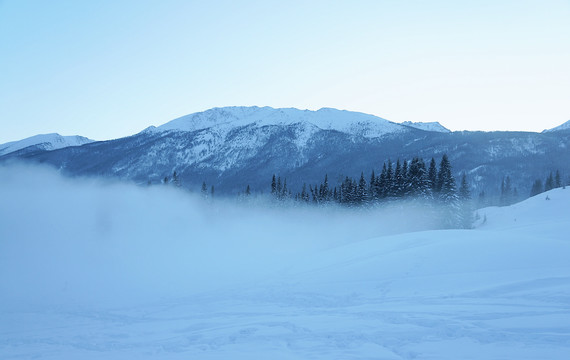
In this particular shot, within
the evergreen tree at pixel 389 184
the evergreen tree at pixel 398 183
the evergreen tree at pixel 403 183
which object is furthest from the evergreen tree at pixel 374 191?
the evergreen tree at pixel 403 183

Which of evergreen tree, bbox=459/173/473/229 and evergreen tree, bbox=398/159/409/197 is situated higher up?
evergreen tree, bbox=398/159/409/197

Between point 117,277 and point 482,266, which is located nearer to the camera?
point 482,266

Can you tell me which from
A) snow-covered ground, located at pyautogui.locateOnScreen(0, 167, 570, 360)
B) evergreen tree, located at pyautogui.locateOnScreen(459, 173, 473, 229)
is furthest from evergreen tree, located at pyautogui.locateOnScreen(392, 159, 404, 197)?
snow-covered ground, located at pyautogui.locateOnScreen(0, 167, 570, 360)

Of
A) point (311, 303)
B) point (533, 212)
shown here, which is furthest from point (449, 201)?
point (311, 303)

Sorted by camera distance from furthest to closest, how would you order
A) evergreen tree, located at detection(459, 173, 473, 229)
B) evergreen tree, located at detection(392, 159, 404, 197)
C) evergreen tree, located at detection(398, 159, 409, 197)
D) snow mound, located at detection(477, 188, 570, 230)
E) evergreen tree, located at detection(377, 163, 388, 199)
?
snow mound, located at detection(477, 188, 570, 230) → evergreen tree, located at detection(377, 163, 388, 199) → evergreen tree, located at detection(392, 159, 404, 197) → evergreen tree, located at detection(398, 159, 409, 197) → evergreen tree, located at detection(459, 173, 473, 229)

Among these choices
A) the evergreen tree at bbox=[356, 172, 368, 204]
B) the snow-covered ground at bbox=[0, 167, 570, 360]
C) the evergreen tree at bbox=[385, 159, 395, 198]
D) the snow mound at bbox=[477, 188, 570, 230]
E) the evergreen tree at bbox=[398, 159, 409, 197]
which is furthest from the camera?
the evergreen tree at bbox=[356, 172, 368, 204]

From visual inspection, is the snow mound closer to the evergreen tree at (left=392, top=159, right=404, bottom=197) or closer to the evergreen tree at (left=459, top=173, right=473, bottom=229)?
the evergreen tree at (left=459, top=173, right=473, bottom=229)

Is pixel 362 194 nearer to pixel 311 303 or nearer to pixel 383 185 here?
pixel 383 185

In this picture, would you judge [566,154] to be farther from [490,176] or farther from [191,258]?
[191,258]

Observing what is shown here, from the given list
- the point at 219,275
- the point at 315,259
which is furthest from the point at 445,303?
the point at 219,275

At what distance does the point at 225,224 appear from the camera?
82.4 metres

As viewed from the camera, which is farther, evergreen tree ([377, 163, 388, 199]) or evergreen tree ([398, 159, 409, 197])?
evergreen tree ([377, 163, 388, 199])

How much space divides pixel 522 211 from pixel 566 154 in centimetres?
15181

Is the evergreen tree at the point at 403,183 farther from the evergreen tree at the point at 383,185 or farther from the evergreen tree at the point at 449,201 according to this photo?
the evergreen tree at the point at 449,201
